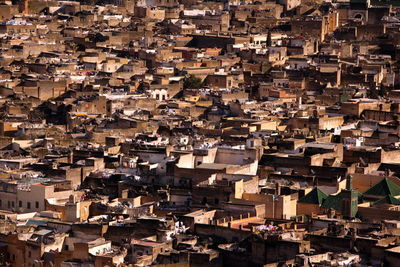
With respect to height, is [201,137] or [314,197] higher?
[314,197]

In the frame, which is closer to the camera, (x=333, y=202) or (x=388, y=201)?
(x=333, y=202)

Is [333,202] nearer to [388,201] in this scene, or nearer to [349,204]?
[349,204]

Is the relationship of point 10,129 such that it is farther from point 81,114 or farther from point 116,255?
point 116,255

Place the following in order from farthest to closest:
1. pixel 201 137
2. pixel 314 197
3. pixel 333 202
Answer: pixel 201 137, pixel 314 197, pixel 333 202

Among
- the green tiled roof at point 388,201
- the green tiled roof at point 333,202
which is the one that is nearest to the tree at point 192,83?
the green tiled roof at point 388,201

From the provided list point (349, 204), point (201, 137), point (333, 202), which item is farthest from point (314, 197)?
point (201, 137)
